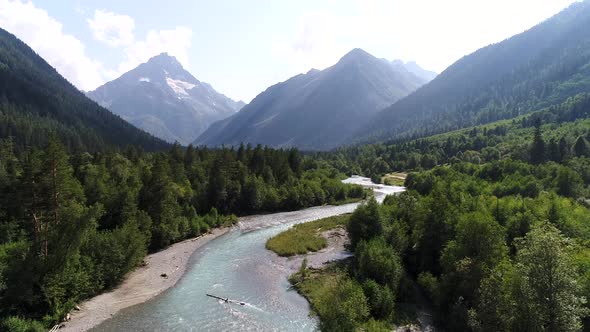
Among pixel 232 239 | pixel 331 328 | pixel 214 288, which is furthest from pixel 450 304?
pixel 232 239

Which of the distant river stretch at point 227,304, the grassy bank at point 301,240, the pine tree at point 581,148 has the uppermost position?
the distant river stretch at point 227,304

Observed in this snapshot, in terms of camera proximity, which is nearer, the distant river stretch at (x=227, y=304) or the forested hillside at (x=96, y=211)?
the distant river stretch at (x=227, y=304)

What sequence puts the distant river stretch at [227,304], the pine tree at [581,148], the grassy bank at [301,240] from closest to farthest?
1. the distant river stretch at [227,304]
2. the grassy bank at [301,240]
3. the pine tree at [581,148]

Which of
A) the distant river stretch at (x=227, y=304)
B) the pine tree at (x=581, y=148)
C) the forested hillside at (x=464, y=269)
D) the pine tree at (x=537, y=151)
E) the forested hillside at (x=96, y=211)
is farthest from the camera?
the pine tree at (x=537, y=151)

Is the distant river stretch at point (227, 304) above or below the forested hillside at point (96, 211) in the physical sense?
below

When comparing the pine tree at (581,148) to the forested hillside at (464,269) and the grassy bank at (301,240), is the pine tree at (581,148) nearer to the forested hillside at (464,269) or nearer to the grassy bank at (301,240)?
the forested hillside at (464,269)

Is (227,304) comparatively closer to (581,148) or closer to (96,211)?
(96,211)

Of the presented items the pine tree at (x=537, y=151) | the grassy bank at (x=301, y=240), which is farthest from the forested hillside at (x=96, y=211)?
the pine tree at (x=537, y=151)

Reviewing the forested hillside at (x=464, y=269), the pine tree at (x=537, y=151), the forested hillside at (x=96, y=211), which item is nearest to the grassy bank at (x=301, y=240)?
the forested hillside at (x=464, y=269)
